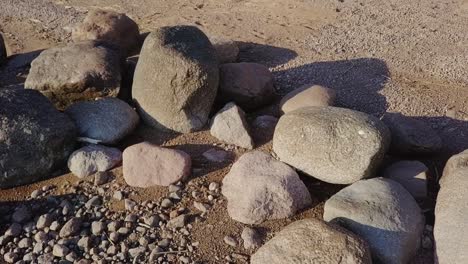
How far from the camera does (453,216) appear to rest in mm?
2990

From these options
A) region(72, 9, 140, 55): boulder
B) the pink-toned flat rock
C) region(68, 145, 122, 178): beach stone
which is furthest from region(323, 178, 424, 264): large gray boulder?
region(72, 9, 140, 55): boulder

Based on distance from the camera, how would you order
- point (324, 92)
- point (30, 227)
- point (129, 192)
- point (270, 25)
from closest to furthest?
point (30, 227)
point (129, 192)
point (324, 92)
point (270, 25)

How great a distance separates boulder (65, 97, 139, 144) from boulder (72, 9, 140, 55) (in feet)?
4.64

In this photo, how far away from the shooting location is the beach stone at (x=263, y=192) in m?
3.21

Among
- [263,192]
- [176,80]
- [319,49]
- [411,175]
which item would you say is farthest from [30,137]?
[319,49]

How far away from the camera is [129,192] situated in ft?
11.5

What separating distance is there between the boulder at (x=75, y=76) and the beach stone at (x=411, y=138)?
7.02 ft

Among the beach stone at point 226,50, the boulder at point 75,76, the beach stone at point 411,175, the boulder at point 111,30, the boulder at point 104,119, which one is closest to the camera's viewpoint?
the beach stone at point 411,175

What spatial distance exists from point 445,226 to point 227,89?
191 cm

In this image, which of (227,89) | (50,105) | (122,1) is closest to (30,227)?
(50,105)

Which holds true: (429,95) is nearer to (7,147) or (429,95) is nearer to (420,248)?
(420,248)

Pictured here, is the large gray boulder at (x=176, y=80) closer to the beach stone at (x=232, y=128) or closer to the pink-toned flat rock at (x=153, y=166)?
the beach stone at (x=232, y=128)

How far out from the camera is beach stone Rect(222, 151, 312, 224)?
321cm

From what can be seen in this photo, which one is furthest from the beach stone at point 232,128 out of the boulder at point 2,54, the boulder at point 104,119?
the boulder at point 2,54
